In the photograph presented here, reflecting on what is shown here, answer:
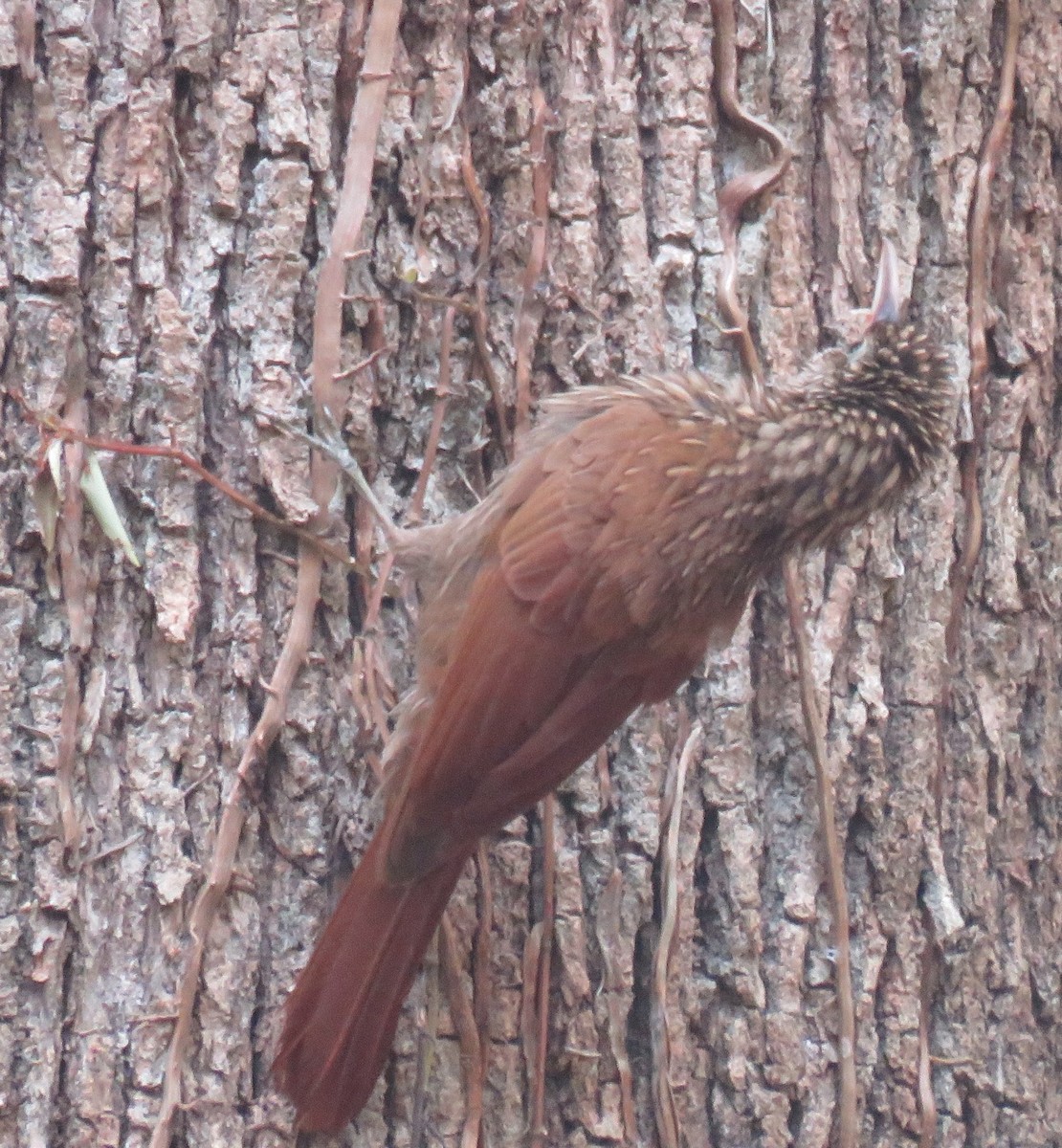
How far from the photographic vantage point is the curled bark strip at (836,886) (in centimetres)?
244

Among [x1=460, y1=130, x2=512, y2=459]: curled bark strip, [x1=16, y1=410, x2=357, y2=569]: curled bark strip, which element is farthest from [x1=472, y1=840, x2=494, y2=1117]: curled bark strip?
[x1=460, y1=130, x2=512, y2=459]: curled bark strip

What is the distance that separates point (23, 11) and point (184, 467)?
0.65 meters

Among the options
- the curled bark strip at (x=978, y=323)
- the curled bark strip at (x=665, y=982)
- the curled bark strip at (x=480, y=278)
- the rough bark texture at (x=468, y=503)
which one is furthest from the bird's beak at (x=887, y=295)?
the curled bark strip at (x=665, y=982)

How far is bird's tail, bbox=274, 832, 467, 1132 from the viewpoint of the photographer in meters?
2.20

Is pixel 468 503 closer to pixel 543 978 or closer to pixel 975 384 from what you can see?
pixel 543 978

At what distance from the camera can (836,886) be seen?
2.46 metres

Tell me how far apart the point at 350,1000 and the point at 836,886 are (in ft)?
2.58

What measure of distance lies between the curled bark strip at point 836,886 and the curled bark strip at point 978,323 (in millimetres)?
275

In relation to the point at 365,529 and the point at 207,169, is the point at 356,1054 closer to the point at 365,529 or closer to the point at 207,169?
the point at 365,529

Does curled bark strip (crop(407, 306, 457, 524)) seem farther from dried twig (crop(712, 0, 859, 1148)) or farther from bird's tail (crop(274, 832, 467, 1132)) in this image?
bird's tail (crop(274, 832, 467, 1132))

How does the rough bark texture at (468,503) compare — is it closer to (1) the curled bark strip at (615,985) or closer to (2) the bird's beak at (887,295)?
(1) the curled bark strip at (615,985)

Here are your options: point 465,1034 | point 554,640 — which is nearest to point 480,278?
point 554,640

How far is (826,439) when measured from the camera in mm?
2395

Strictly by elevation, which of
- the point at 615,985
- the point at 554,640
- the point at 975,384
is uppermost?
the point at 975,384
